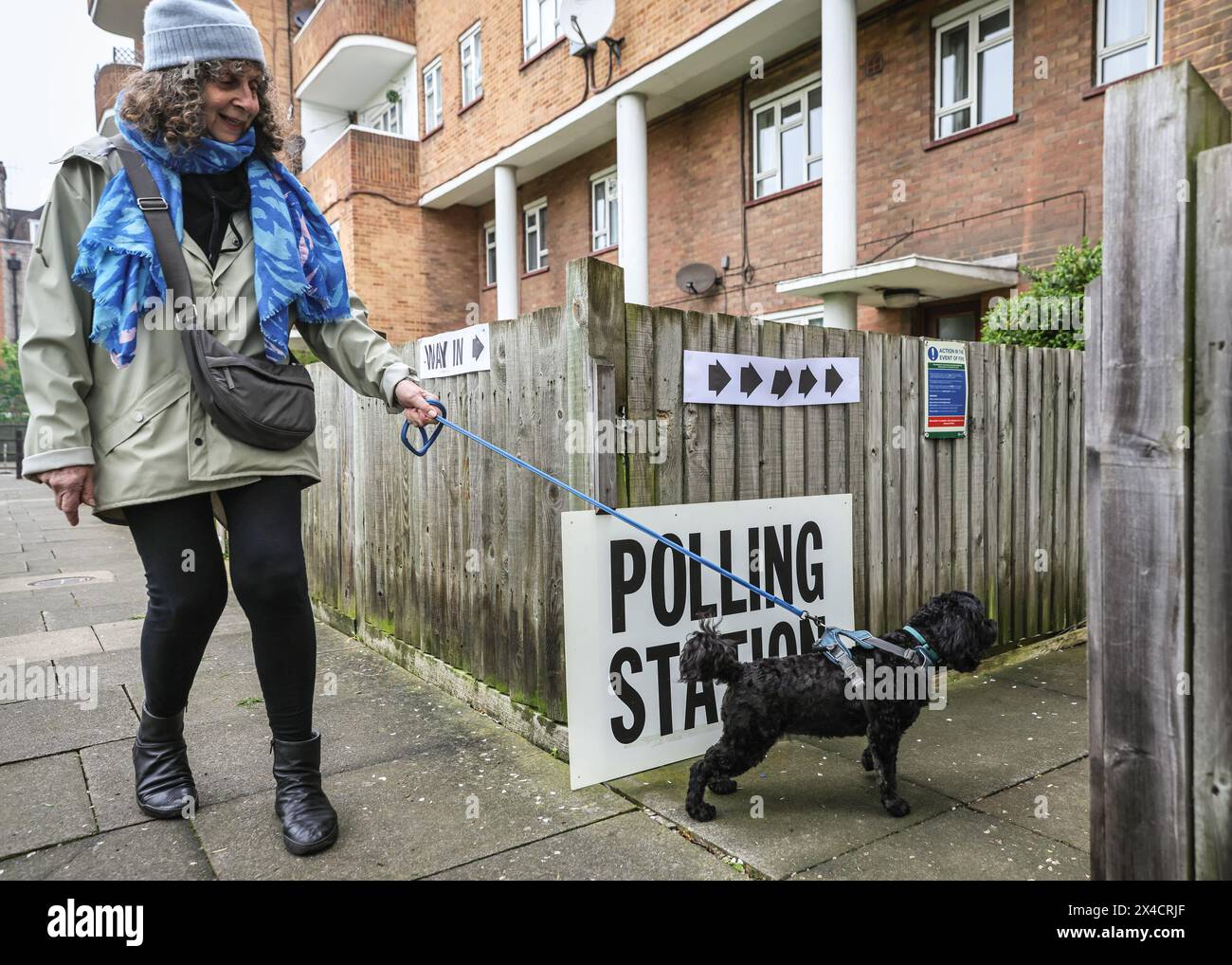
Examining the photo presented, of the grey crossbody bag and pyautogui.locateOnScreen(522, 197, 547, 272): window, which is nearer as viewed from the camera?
the grey crossbody bag

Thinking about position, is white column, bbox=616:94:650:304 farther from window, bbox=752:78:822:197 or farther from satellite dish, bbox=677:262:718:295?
window, bbox=752:78:822:197

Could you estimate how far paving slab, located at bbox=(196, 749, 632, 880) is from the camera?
2510 millimetres

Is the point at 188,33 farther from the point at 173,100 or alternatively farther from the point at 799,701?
the point at 799,701

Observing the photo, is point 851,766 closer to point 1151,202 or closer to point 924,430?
point 924,430

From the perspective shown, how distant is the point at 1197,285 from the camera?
169cm

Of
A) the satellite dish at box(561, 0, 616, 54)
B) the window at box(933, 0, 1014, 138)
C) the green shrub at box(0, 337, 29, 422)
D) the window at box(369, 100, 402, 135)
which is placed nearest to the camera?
the window at box(933, 0, 1014, 138)

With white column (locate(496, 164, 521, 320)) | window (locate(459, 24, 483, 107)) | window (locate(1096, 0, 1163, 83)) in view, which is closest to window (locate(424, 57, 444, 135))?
window (locate(459, 24, 483, 107))

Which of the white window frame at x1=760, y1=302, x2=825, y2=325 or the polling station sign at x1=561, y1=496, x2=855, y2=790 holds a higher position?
the white window frame at x1=760, y1=302, x2=825, y2=325

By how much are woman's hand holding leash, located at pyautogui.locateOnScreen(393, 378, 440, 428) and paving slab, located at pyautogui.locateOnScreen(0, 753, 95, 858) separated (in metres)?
1.72

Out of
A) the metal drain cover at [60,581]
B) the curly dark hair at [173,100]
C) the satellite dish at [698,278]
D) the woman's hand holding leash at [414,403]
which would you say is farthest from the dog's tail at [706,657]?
the satellite dish at [698,278]

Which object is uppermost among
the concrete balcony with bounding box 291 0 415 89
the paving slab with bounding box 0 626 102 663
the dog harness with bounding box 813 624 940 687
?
the concrete balcony with bounding box 291 0 415 89

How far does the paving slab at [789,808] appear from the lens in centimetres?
260

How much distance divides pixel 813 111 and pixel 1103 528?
11.5 metres

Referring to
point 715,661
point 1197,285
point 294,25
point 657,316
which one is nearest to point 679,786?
point 715,661
